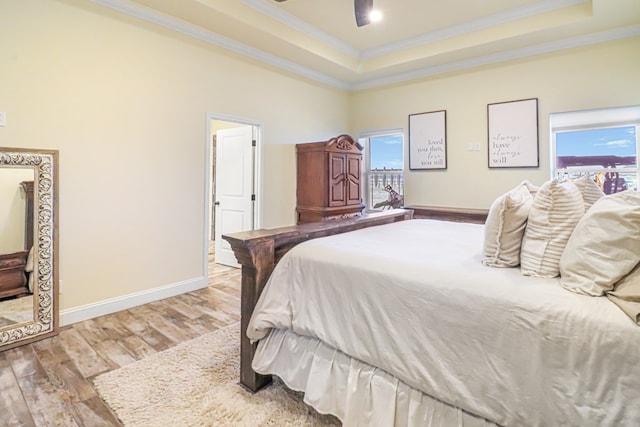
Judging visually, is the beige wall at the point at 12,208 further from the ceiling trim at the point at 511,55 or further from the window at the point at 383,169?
the ceiling trim at the point at 511,55

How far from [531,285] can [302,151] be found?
3.89 metres

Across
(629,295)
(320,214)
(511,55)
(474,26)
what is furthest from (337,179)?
(629,295)

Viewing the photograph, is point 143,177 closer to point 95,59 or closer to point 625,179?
point 95,59

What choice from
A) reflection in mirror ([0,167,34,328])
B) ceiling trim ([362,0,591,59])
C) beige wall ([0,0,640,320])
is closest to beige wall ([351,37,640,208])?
beige wall ([0,0,640,320])

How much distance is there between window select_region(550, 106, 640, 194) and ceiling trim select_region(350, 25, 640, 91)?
2.48 feet

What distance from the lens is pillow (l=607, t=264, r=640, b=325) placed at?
93cm

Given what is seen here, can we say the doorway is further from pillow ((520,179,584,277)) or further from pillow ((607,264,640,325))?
pillow ((607,264,640,325))

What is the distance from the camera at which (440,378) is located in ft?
3.99

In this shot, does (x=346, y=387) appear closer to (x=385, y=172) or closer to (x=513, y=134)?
(x=513, y=134)

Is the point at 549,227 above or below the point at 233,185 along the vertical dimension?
below

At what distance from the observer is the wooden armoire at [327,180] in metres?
4.54

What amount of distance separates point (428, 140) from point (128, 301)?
4.21 meters

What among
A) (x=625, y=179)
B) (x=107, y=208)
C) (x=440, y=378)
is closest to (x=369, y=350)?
(x=440, y=378)

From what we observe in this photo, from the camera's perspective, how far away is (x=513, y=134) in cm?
413
